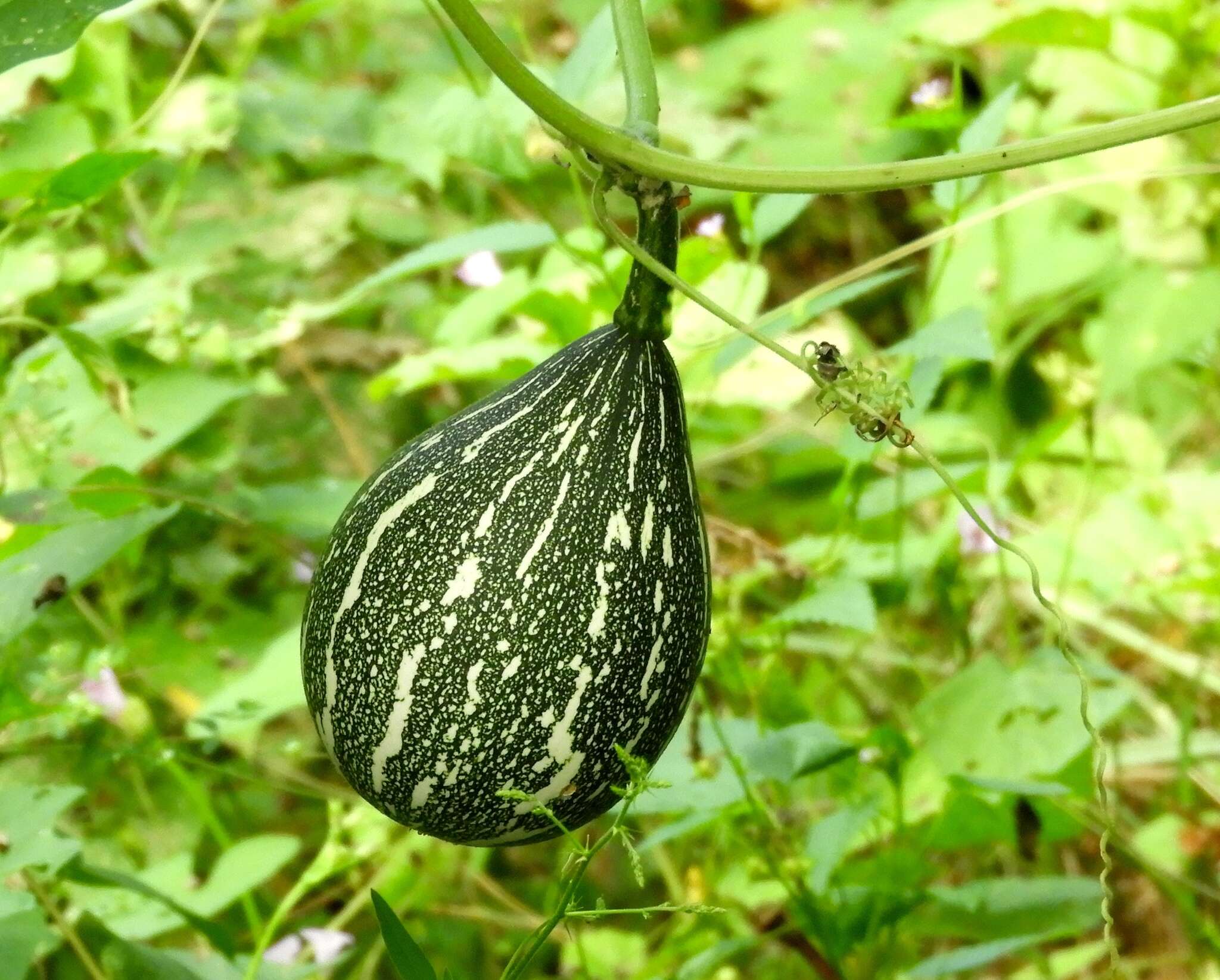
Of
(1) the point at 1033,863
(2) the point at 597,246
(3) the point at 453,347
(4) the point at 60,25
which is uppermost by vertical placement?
(4) the point at 60,25

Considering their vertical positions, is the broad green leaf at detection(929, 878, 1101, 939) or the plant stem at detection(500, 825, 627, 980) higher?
the plant stem at detection(500, 825, 627, 980)

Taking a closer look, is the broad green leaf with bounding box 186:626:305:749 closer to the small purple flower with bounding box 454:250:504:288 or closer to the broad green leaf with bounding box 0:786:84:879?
the broad green leaf with bounding box 0:786:84:879

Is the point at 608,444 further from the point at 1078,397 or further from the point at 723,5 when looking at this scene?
the point at 723,5

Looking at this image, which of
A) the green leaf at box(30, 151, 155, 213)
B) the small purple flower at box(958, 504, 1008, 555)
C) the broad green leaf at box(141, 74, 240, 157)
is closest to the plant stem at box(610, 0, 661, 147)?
the green leaf at box(30, 151, 155, 213)

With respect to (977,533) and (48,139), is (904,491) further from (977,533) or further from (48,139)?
(48,139)

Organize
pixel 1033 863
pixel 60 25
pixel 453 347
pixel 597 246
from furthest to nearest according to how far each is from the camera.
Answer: pixel 1033 863 → pixel 453 347 → pixel 597 246 → pixel 60 25

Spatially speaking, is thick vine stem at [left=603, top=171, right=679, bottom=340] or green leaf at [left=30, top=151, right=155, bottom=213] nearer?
thick vine stem at [left=603, top=171, right=679, bottom=340]

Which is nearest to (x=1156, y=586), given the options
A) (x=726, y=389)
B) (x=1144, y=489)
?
(x=1144, y=489)
